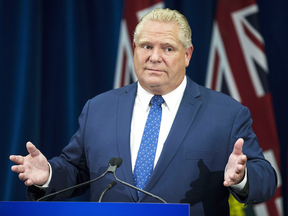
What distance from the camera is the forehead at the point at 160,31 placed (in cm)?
162

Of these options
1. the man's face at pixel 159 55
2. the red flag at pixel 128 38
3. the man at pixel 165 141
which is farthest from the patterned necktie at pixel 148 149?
the red flag at pixel 128 38

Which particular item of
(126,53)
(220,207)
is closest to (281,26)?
(126,53)

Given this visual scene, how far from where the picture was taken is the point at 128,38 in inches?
110

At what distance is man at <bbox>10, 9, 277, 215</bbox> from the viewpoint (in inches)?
56.4

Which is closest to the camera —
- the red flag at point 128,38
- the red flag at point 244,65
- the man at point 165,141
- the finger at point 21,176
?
the finger at point 21,176

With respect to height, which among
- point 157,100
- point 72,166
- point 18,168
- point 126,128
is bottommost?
point 72,166

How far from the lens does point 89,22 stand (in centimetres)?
282

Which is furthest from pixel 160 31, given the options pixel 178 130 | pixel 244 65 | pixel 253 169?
pixel 244 65

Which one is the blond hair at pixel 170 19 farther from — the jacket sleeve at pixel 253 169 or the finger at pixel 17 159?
the finger at pixel 17 159

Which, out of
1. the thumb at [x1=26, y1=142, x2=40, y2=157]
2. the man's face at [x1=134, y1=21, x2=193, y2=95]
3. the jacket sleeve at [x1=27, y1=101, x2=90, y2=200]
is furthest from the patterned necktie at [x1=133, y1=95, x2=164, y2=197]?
the thumb at [x1=26, y1=142, x2=40, y2=157]

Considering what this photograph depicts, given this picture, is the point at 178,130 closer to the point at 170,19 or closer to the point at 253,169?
the point at 253,169

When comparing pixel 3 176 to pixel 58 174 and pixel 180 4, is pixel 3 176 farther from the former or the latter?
pixel 180 4

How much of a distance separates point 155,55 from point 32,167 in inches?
29.9

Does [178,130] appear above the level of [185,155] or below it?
above
